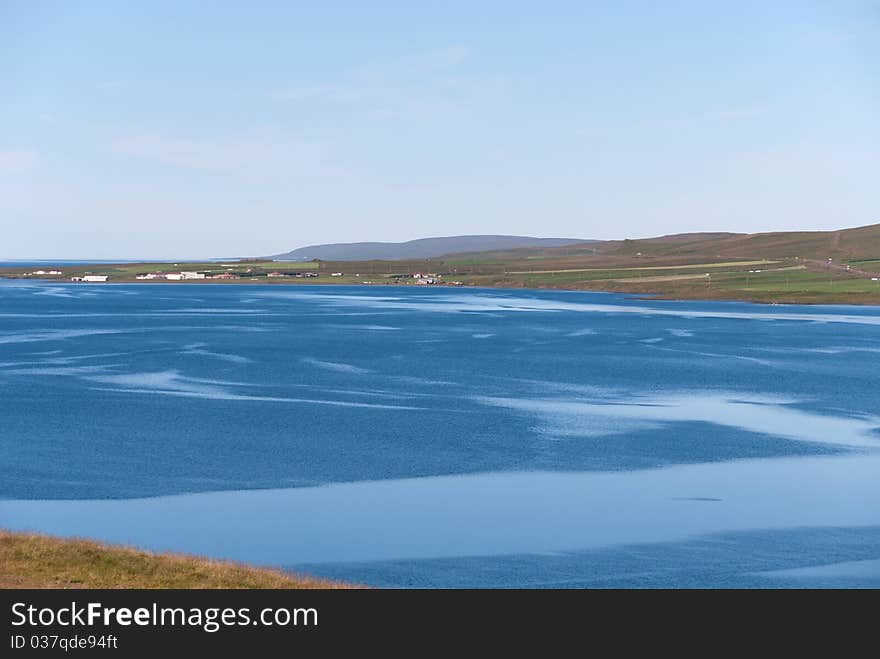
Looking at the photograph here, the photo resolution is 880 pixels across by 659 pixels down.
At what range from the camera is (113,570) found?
20.2 metres

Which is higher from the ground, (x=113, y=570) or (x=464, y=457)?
(x=113, y=570)

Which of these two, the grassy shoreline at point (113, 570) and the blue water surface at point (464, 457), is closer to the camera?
the grassy shoreline at point (113, 570)

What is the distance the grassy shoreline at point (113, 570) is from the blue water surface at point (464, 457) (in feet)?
13.4

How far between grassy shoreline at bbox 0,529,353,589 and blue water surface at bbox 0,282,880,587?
407cm

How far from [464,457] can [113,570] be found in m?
19.3

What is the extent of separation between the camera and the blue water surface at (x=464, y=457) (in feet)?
86.5

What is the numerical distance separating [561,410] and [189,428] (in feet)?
54.4

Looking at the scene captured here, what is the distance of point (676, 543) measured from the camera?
27250 millimetres

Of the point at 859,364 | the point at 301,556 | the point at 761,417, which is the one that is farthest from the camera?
the point at 859,364

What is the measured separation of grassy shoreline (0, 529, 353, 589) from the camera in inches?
752
